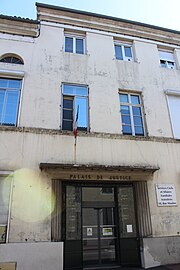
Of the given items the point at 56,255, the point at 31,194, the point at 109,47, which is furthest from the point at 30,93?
the point at 56,255

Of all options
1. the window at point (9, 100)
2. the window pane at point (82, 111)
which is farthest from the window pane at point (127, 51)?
the window at point (9, 100)

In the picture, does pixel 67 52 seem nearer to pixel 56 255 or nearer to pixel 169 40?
pixel 169 40

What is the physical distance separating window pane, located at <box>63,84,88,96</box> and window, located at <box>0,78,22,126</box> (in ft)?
6.17

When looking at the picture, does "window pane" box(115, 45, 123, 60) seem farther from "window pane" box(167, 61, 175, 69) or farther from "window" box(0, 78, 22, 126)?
"window" box(0, 78, 22, 126)

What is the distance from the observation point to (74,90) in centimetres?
955

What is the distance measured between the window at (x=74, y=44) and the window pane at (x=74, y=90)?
195 cm

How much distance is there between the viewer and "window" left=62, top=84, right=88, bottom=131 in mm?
8992

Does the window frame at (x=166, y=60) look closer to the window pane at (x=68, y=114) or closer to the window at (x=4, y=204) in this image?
the window pane at (x=68, y=114)

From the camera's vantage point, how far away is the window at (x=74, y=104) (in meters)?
8.99

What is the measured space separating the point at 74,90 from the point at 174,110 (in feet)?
15.7

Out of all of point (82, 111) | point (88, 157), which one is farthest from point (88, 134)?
point (82, 111)

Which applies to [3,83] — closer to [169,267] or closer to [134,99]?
[134,99]

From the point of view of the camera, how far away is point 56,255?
693cm

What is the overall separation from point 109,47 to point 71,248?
890cm
